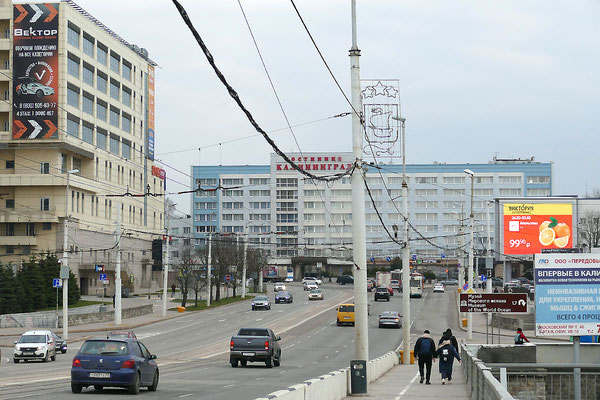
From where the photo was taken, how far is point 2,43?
90438 mm

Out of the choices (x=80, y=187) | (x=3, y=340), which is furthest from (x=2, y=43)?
(x=3, y=340)

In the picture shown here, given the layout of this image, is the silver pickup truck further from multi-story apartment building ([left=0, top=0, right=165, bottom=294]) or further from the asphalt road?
multi-story apartment building ([left=0, top=0, right=165, bottom=294])

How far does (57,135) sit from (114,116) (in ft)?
58.8

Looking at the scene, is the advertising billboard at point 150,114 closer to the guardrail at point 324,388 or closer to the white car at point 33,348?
the white car at point 33,348

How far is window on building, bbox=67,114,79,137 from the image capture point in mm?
94125

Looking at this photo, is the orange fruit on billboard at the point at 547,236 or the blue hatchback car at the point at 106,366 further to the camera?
the orange fruit on billboard at the point at 547,236

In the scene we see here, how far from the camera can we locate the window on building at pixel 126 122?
111 metres

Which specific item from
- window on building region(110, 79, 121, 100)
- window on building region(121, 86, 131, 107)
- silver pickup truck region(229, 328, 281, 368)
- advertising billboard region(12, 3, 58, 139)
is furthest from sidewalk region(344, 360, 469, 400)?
window on building region(121, 86, 131, 107)

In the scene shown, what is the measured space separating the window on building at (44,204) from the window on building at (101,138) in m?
12.8

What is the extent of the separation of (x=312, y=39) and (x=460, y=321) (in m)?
62.2

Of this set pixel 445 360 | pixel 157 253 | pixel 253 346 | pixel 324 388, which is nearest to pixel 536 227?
pixel 157 253

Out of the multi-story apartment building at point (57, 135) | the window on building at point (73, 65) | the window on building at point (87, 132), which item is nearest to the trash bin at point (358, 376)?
the multi-story apartment building at point (57, 135)

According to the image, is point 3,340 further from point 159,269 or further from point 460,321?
point 159,269

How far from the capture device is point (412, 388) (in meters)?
27.0
